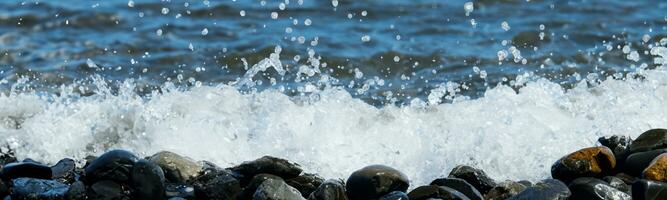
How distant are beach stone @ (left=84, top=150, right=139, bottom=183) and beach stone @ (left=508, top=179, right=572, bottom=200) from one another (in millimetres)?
1447

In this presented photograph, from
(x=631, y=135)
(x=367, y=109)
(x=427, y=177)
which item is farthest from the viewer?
(x=367, y=109)

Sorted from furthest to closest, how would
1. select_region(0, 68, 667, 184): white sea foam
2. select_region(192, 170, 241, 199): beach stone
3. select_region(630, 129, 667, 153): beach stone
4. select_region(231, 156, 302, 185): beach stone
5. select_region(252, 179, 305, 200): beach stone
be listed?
select_region(0, 68, 667, 184): white sea foam → select_region(630, 129, 667, 153): beach stone → select_region(231, 156, 302, 185): beach stone → select_region(192, 170, 241, 199): beach stone → select_region(252, 179, 305, 200): beach stone

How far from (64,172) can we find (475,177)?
162 cm

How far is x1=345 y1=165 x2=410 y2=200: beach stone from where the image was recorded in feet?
13.8

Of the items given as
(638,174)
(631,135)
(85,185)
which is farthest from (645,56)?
(85,185)

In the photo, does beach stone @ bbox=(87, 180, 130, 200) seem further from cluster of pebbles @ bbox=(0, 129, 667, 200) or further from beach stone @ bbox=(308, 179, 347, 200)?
beach stone @ bbox=(308, 179, 347, 200)

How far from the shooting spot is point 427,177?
474cm

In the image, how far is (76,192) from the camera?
4.14 m

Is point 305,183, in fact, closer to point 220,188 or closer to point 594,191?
point 220,188

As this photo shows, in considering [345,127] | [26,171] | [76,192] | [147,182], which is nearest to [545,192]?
[345,127]

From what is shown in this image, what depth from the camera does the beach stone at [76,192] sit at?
13.6ft

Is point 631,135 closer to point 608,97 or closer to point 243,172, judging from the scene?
point 608,97

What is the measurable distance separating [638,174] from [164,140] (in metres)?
2.11

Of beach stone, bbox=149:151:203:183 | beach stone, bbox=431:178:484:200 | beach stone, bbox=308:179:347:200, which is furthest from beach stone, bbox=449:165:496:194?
beach stone, bbox=149:151:203:183
